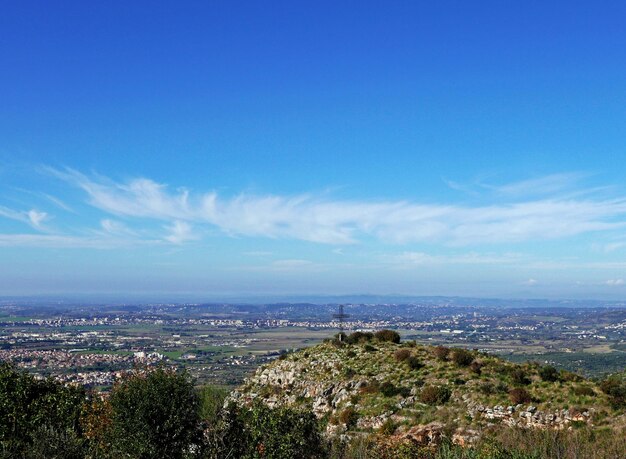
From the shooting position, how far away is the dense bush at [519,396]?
42.2m

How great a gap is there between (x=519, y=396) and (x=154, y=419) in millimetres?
29869

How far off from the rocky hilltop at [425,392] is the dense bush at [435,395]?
0.10 metres

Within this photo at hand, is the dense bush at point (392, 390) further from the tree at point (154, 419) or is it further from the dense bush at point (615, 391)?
the tree at point (154, 419)

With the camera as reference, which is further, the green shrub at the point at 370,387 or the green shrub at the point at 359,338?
the green shrub at the point at 359,338

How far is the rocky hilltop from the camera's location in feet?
131

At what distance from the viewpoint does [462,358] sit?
5284cm

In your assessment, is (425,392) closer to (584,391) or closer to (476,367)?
(476,367)

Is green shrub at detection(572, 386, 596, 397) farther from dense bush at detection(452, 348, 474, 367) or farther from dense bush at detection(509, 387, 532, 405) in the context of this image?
dense bush at detection(452, 348, 474, 367)

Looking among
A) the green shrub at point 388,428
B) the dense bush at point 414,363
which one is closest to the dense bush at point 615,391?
the dense bush at point 414,363

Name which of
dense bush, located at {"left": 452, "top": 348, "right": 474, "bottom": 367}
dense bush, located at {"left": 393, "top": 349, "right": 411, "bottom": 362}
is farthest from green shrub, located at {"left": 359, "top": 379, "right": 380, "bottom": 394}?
dense bush, located at {"left": 452, "top": 348, "right": 474, "bottom": 367}

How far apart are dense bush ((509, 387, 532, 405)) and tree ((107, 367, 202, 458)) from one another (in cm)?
2633

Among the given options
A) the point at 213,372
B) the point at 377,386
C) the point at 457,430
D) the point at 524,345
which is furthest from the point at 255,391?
the point at 524,345

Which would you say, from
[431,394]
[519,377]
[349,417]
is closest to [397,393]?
[431,394]

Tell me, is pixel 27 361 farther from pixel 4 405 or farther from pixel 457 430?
pixel 457 430
